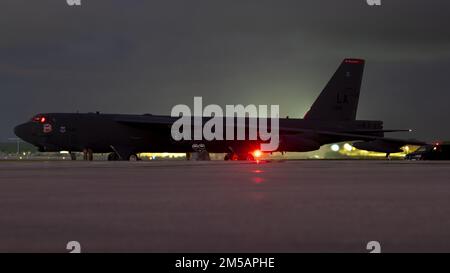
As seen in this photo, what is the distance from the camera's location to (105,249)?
6.62 metres

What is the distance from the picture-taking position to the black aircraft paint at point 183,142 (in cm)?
4603

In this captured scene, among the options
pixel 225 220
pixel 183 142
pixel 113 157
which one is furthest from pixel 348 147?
pixel 225 220

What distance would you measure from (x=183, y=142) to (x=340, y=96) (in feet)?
43.9

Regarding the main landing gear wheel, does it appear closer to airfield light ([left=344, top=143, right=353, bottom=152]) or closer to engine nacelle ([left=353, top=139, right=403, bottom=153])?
engine nacelle ([left=353, top=139, right=403, bottom=153])

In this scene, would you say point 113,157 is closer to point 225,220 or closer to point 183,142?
point 183,142

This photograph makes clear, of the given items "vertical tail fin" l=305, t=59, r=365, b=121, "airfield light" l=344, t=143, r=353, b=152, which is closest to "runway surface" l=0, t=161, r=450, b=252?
"vertical tail fin" l=305, t=59, r=365, b=121

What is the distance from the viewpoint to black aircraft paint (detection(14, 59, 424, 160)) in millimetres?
46031

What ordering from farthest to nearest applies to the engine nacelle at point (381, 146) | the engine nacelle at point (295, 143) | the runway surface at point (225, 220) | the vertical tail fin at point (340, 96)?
1. the engine nacelle at point (381, 146)
2. the vertical tail fin at point (340, 96)
3. the engine nacelle at point (295, 143)
4. the runway surface at point (225, 220)

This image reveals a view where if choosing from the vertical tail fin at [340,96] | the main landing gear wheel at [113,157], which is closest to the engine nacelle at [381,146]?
the vertical tail fin at [340,96]

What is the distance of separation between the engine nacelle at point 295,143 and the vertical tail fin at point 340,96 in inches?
107

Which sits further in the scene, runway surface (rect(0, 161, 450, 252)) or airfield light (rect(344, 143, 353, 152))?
airfield light (rect(344, 143, 353, 152))

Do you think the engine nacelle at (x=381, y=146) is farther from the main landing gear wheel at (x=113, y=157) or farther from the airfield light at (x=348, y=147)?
the main landing gear wheel at (x=113, y=157)
